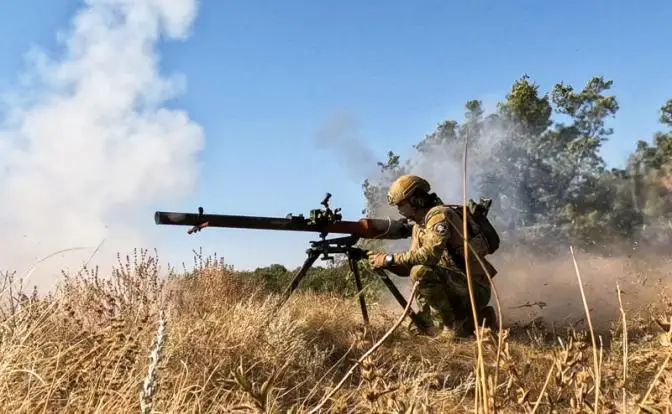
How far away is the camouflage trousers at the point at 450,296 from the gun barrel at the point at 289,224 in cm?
56

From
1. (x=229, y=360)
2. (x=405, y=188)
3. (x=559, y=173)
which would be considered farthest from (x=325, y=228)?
(x=559, y=173)

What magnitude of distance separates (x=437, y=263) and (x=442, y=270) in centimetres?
17

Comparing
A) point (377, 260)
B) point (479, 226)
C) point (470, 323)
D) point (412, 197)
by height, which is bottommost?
point (470, 323)

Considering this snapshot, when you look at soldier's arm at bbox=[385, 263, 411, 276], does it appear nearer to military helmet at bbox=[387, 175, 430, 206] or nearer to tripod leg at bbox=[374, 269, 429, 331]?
tripod leg at bbox=[374, 269, 429, 331]

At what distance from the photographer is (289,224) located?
597cm

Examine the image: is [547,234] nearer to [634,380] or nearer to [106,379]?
[634,380]

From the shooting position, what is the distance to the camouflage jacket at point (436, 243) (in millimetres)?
5719

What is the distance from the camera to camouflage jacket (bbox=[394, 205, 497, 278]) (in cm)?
572

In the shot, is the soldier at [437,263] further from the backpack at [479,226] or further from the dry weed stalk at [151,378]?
the dry weed stalk at [151,378]

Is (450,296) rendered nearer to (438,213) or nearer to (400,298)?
(400,298)

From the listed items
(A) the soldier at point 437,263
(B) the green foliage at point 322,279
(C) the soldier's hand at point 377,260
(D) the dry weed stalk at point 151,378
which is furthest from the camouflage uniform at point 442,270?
(D) the dry weed stalk at point 151,378

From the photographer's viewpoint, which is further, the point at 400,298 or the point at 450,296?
the point at 450,296

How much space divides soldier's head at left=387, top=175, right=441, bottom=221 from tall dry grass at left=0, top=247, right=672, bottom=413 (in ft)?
3.90

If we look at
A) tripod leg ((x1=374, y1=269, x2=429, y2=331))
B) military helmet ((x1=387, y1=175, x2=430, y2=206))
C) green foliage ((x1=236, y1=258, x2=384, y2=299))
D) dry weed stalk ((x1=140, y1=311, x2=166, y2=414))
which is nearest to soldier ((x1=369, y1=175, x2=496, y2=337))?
military helmet ((x1=387, y1=175, x2=430, y2=206))
